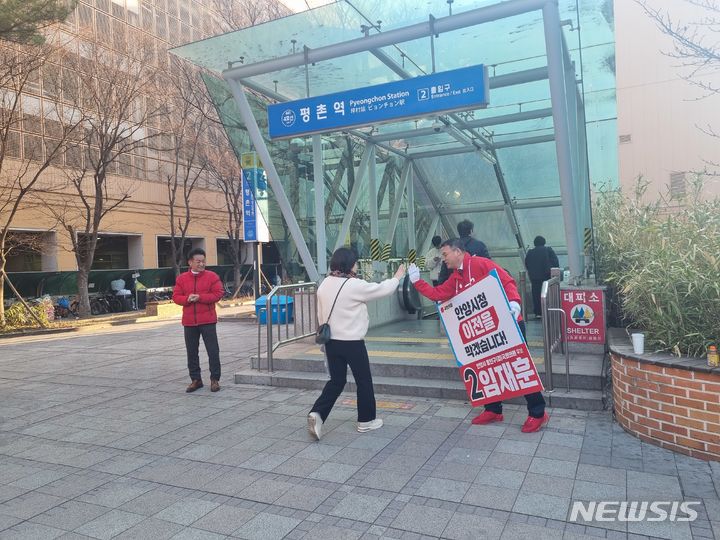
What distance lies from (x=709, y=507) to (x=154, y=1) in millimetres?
27793

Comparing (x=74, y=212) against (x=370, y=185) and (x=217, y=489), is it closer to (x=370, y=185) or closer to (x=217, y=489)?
(x=370, y=185)

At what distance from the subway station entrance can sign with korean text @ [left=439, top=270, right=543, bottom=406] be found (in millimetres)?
2323

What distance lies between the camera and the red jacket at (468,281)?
4.73 meters

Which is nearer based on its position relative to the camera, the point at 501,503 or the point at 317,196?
the point at 501,503

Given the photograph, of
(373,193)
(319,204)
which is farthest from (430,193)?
(319,204)

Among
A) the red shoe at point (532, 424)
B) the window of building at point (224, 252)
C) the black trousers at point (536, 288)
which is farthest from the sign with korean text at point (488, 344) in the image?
the window of building at point (224, 252)

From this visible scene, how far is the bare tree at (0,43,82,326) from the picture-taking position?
13.6m

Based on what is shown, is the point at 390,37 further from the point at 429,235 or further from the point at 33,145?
the point at 33,145

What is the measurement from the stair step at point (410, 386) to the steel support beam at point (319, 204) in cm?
231

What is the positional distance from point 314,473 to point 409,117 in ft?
14.1

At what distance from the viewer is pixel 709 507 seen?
315 centimetres

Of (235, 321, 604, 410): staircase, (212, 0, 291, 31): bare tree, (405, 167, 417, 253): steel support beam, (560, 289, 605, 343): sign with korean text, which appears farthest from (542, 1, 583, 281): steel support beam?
(212, 0, 291, 31): bare tree

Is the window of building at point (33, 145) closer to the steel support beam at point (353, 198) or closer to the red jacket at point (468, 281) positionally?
the steel support beam at point (353, 198)

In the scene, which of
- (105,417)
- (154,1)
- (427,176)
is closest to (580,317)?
(105,417)
